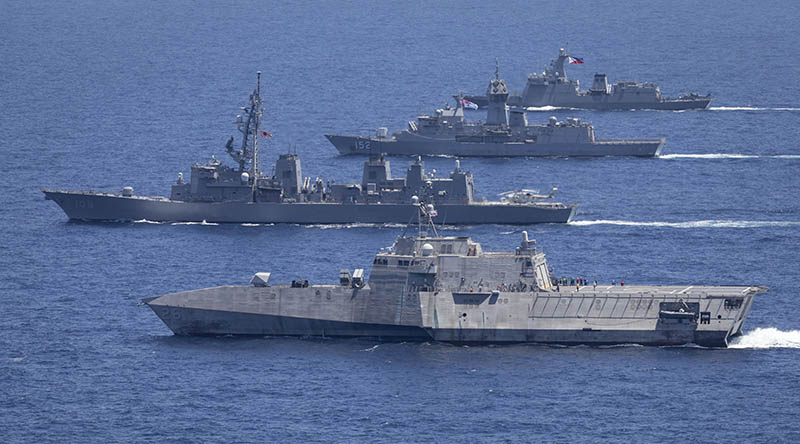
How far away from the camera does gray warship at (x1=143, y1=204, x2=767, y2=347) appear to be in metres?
111

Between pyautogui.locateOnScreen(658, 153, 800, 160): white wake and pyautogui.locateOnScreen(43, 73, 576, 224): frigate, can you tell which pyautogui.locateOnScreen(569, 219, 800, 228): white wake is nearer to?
pyautogui.locateOnScreen(43, 73, 576, 224): frigate

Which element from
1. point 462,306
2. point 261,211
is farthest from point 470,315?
point 261,211

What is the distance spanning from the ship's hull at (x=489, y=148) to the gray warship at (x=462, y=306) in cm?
7495

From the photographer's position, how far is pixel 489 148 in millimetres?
190375

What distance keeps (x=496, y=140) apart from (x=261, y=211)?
39529 millimetres

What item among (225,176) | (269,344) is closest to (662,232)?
(225,176)

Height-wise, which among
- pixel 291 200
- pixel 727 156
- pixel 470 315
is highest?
pixel 727 156

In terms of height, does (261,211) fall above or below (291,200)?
below

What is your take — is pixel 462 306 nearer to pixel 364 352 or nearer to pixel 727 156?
pixel 364 352

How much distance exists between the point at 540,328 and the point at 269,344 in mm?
16112

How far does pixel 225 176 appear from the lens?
15875cm

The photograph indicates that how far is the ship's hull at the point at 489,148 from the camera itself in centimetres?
18912

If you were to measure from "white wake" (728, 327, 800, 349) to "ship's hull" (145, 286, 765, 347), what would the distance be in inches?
29.8

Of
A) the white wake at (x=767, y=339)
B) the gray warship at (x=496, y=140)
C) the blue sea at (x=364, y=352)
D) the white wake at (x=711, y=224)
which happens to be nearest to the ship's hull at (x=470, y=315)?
the white wake at (x=767, y=339)
